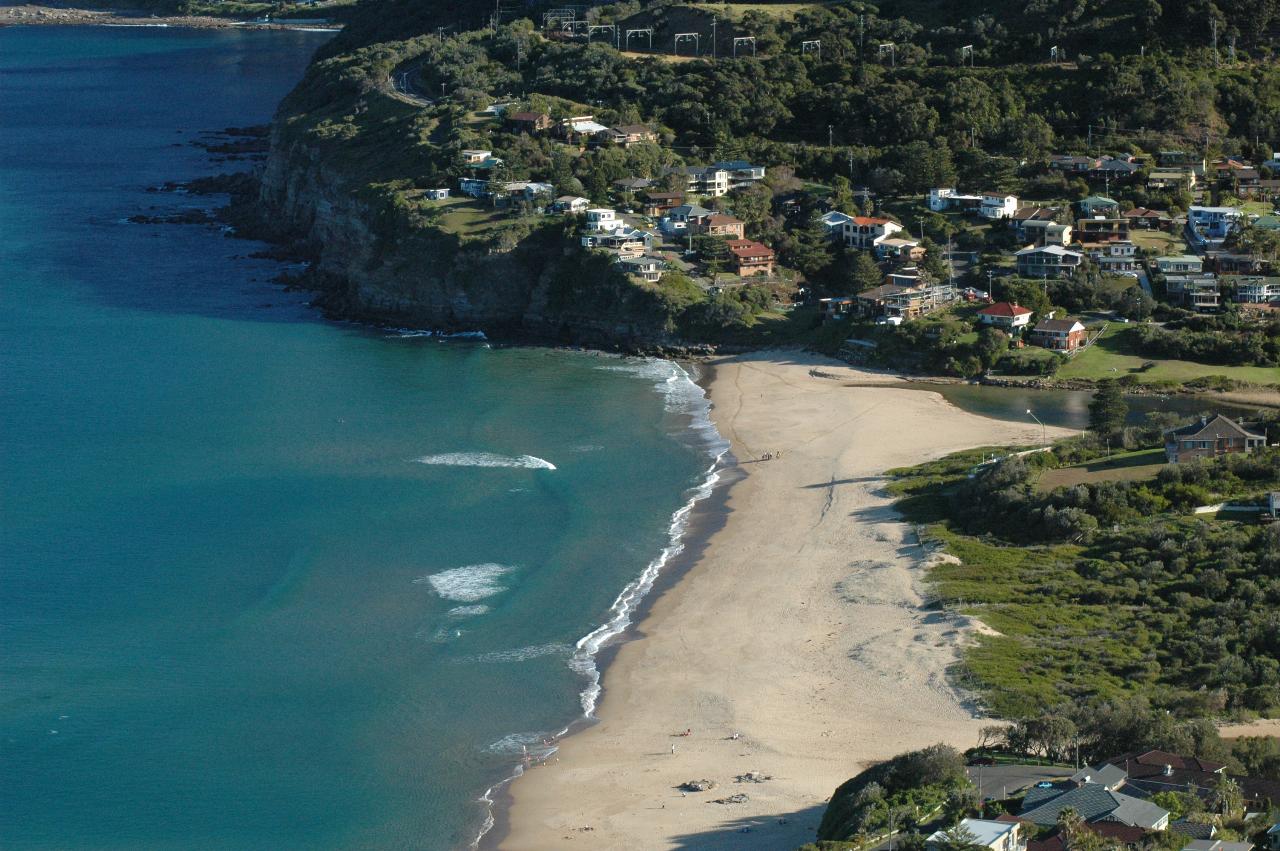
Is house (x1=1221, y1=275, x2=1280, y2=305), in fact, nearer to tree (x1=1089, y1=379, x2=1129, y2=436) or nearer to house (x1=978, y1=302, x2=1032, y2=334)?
house (x1=978, y1=302, x2=1032, y2=334)

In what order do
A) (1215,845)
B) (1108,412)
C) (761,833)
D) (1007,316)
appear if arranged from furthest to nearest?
1. (1007,316)
2. (1108,412)
3. (761,833)
4. (1215,845)

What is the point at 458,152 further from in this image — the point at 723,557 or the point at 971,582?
the point at 971,582

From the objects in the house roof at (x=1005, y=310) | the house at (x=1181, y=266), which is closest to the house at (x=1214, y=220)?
the house at (x=1181, y=266)

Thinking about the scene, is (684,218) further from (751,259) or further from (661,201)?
(751,259)

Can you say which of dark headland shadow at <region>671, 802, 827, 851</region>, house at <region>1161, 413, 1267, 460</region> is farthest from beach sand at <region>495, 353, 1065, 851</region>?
house at <region>1161, 413, 1267, 460</region>

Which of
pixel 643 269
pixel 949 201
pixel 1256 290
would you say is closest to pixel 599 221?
pixel 643 269
